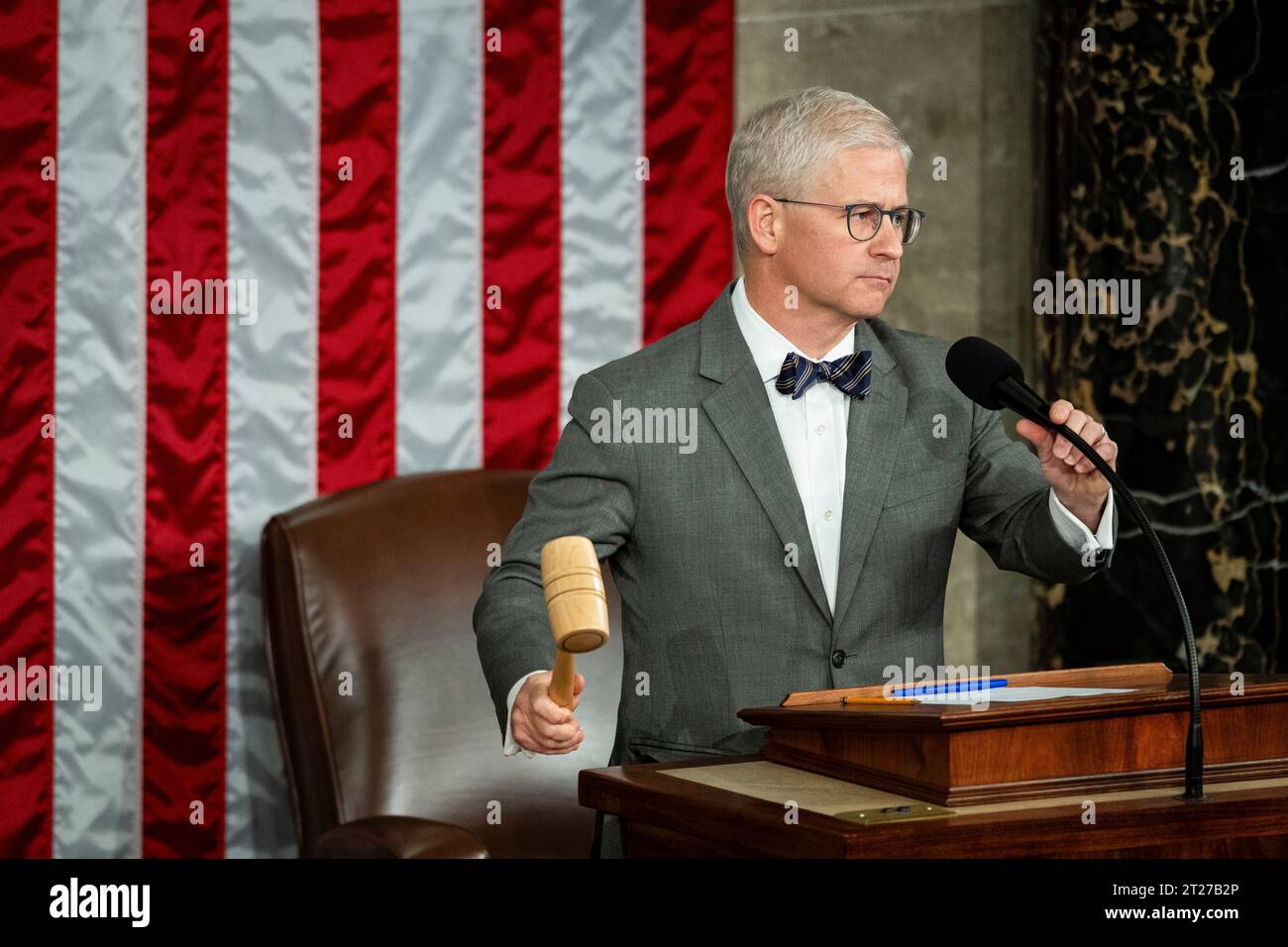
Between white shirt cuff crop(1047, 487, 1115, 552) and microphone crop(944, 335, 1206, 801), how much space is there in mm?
212

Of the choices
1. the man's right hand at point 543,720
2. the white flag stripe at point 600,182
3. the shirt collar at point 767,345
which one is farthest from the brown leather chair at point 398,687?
the man's right hand at point 543,720

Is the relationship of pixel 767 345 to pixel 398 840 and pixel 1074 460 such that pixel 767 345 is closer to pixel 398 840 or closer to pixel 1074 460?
pixel 1074 460

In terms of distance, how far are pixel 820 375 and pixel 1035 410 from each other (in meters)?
0.55

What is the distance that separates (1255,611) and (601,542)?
1.72 metres

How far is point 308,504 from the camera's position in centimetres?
316

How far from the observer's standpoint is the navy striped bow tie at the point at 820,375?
7.27 feet

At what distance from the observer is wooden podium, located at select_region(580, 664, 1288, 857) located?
138cm

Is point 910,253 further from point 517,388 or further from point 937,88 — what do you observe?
point 517,388

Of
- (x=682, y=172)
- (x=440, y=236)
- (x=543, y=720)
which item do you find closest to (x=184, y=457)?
(x=440, y=236)

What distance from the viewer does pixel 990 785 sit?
4.83 ft

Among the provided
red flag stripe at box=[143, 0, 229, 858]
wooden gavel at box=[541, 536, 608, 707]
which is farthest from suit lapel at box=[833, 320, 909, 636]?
red flag stripe at box=[143, 0, 229, 858]

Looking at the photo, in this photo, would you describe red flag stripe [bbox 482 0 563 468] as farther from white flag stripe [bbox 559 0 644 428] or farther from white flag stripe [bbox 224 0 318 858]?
white flag stripe [bbox 224 0 318 858]
